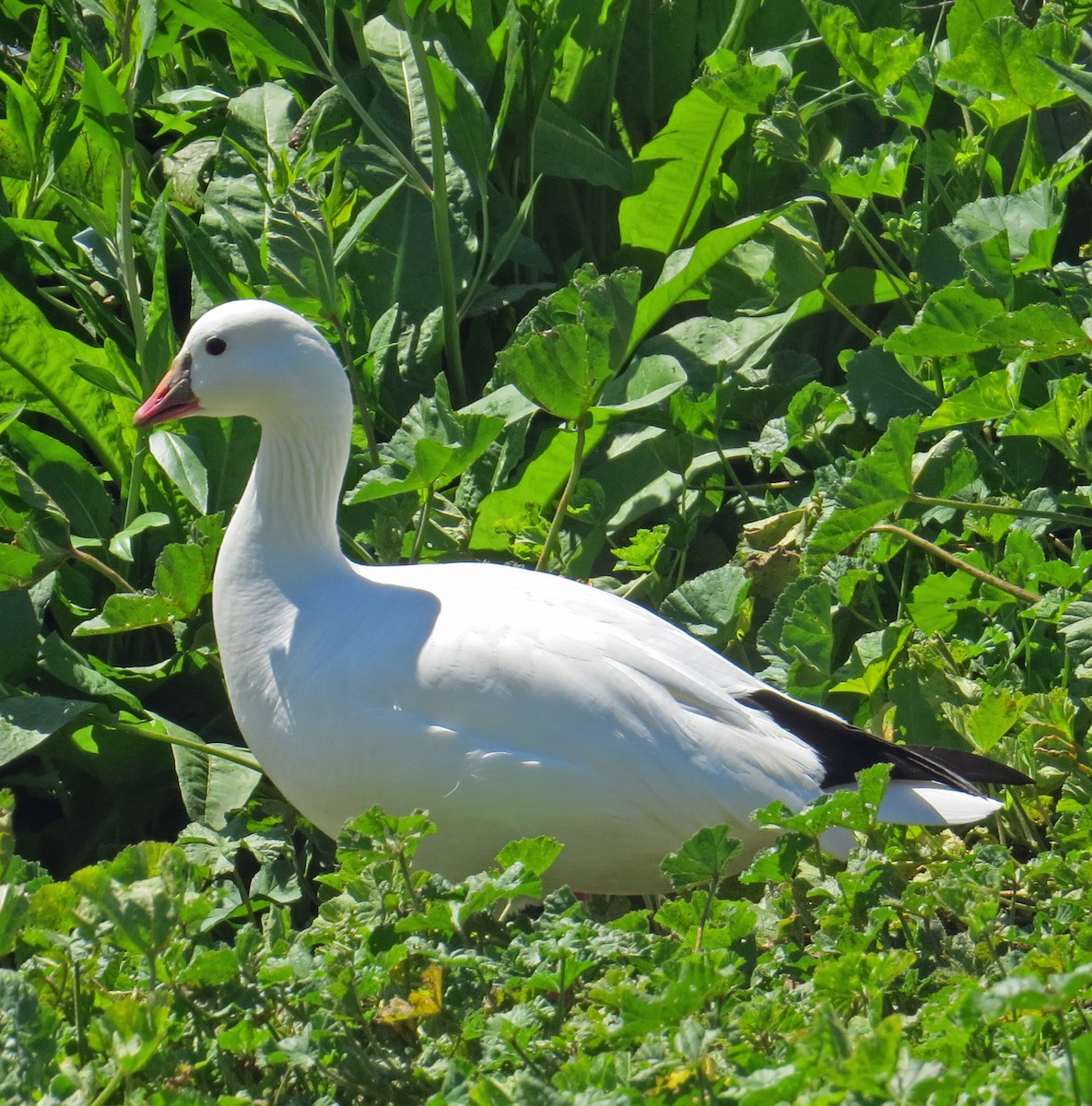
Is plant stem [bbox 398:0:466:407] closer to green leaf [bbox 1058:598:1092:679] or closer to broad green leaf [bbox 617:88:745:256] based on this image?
broad green leaf [bbox 617:88:745:256]

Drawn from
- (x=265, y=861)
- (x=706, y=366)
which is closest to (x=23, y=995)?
(x=265, y=861)

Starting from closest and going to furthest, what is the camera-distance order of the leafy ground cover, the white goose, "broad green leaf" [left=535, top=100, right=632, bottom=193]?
1. the leafy ground cover
2. the white goose
3. "broad green leaf" [left=535, top=100, right=632, bottom=193]

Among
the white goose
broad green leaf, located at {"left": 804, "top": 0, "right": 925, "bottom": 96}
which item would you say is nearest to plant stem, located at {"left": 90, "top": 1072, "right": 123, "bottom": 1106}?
the white goose

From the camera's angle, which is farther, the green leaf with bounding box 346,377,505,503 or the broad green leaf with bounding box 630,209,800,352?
the broad green leaf with bounding box 630,209,800,352

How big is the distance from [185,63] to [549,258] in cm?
119

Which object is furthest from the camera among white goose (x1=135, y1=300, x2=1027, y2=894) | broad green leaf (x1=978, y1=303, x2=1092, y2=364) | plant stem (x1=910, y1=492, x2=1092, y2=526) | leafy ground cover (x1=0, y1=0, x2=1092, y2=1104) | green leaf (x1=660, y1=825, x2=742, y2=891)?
plant stem (x1=910, y1=492, x2=1092, y2=526)

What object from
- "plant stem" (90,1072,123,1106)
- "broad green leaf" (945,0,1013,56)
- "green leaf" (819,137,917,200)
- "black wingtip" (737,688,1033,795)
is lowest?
"black wingtip" (737,688,1033,795)

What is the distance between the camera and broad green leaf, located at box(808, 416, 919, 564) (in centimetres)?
293

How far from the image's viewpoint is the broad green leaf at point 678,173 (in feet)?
13.6

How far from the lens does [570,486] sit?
3.36 metres

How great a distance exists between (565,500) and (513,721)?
0.80 meters

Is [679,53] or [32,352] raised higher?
[679,53]

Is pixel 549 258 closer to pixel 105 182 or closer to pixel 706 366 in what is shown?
pixel 706 366

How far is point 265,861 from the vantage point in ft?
10.1
